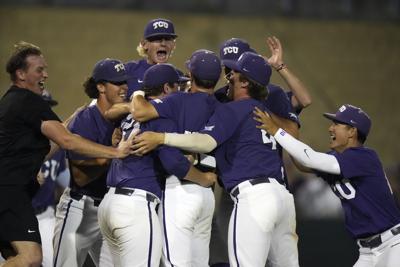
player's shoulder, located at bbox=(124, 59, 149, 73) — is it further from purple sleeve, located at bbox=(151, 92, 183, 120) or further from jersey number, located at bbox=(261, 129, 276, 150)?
jersey number, located at bbox=(261, 129, 276, 150)

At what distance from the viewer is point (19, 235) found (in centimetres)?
639

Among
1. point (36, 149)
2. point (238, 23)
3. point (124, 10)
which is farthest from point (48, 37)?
point (36, 149)

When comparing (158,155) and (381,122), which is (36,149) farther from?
(381,122)

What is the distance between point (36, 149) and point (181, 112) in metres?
1.11

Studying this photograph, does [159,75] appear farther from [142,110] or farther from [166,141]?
[166,141]

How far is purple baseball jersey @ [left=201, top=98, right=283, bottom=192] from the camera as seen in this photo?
6.50 meters

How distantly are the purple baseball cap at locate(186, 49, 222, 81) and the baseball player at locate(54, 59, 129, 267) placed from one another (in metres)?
0.72

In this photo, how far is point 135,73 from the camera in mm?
7512

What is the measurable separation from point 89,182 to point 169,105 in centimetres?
120

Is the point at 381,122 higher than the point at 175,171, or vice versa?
the point at 175,171

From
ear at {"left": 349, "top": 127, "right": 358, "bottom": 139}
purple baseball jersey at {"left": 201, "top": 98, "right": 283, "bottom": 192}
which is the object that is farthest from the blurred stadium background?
purple baseball jersey at {"left": 201, "top": 98, "right": 283, "bottom": 192}

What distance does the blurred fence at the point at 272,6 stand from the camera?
1357cm

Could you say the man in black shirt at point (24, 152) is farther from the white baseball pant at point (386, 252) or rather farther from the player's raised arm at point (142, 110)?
the white baseball pant at point (386, 252)

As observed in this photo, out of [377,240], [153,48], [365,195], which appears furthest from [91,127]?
[377,240]
